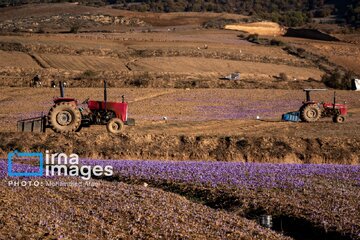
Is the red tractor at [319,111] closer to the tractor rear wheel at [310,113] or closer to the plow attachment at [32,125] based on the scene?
the tractor rear wheel at [310,113]

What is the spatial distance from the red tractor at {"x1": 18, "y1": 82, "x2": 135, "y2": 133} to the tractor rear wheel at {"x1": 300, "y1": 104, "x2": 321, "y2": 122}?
34.1 ft

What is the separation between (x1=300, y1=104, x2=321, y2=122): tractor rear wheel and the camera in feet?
109

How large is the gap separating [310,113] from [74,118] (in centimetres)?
1306

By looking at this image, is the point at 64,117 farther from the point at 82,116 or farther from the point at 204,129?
the point at 204,129

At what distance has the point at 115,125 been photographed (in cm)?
2662

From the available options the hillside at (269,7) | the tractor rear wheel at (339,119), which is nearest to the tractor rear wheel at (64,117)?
the tractor rear wheel at (339,119)

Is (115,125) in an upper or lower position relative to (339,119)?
upper

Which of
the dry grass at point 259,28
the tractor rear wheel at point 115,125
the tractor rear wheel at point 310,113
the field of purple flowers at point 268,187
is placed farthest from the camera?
the dry grass at point 259,28

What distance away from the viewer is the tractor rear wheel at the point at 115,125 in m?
26.3

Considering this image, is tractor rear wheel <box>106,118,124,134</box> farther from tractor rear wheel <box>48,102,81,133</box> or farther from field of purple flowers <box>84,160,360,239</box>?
field of purple flowers <box>84,160,360,239</box>

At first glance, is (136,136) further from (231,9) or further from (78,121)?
(231,9)

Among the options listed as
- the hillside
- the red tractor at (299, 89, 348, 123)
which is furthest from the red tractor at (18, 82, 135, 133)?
the hillside

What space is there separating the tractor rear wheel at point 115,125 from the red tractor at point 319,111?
10.9m

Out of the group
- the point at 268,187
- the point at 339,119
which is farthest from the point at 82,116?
the point at 339,119
